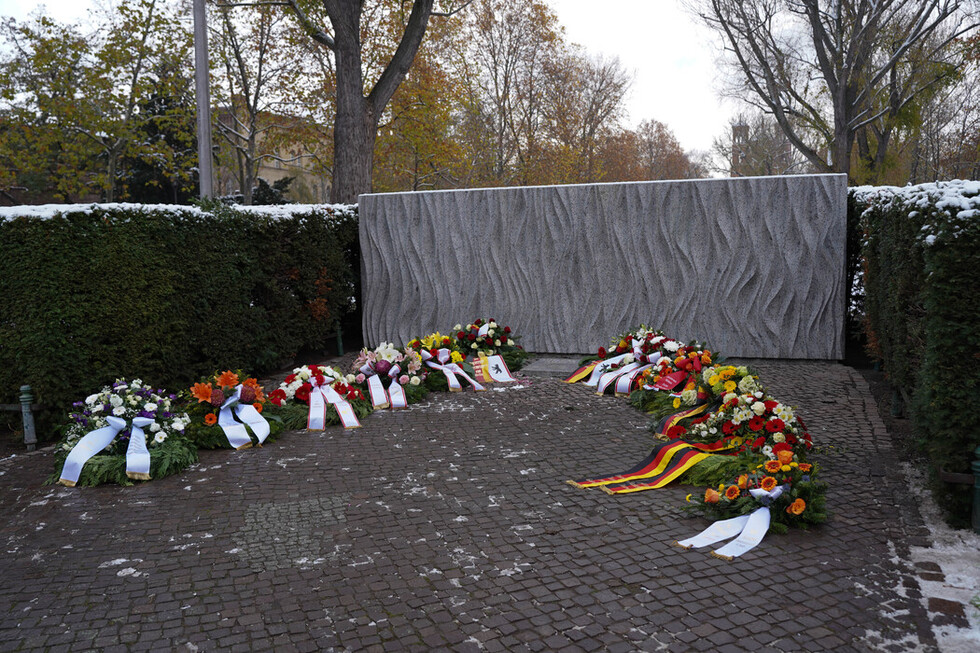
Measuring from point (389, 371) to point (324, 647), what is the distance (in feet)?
15.3

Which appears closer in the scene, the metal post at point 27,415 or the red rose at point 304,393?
the metal post at point 27,415

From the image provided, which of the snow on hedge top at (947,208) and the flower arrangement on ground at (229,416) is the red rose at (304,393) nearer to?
the flower arrangement on ground at (229,416)

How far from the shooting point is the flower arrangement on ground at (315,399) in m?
6.39

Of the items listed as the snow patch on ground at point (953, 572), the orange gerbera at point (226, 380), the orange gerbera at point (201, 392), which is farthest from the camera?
the orange gerbera at point (226, 380)

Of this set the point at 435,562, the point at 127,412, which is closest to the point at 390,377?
the point at 127,412

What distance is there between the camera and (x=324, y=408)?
6480mm

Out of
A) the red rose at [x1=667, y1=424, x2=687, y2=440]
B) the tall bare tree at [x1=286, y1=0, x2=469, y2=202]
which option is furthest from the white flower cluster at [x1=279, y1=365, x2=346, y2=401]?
the tall bare tree at [x1=286, y1=0, x2=469, y2=202]

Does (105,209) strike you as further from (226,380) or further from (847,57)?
(847,57)

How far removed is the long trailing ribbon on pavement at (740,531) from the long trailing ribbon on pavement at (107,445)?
3.55 m

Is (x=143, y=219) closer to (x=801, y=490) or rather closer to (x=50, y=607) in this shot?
(x=50, y=607)

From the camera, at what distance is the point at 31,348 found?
5.68 meters

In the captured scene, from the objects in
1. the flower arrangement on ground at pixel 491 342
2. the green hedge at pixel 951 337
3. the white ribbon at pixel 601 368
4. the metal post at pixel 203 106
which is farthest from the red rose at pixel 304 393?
the green hedge at pixel 951 337

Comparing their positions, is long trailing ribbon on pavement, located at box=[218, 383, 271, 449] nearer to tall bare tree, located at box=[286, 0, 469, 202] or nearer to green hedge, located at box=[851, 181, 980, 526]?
green hedge, located at box=[851, 181, 980, 526]

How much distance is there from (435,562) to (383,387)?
3880 millimetres
